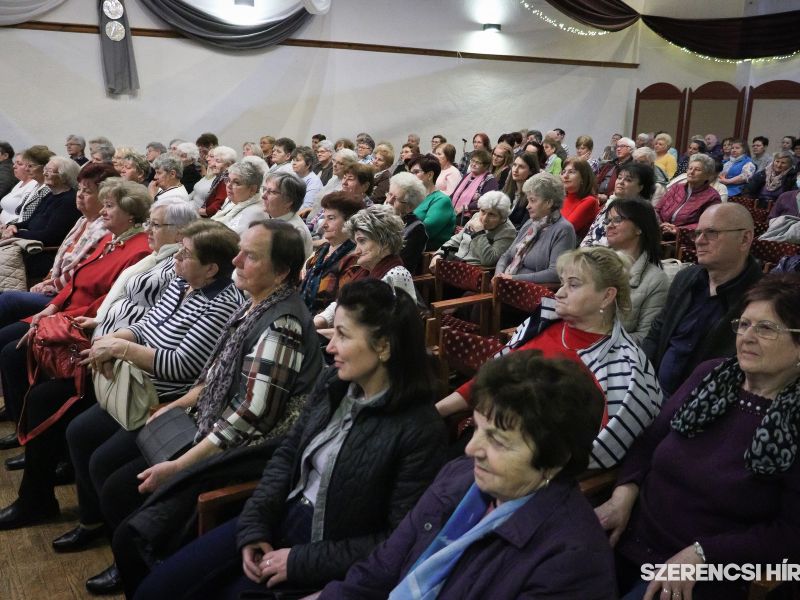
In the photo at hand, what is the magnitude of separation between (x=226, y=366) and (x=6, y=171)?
571 cm

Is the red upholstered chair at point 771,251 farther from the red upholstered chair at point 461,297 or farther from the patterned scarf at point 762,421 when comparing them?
the patterned scarf at point 762,421

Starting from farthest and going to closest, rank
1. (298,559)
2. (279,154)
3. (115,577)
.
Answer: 1. (279,154)
2. (115,577)
3. (298,559)

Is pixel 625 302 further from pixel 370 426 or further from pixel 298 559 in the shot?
pixel 298 559

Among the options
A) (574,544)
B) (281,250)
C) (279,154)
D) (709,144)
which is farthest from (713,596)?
(709,144)

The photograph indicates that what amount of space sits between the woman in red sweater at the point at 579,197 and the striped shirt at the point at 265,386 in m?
2.82

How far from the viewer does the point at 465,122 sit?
11.7 m

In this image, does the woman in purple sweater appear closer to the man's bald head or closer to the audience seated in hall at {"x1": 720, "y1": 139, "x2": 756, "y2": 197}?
the man's bald head

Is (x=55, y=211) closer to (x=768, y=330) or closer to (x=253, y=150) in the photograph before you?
(x=768, y=330)

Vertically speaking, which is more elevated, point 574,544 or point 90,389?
point 574,544

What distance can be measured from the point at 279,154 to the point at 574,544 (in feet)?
23.5

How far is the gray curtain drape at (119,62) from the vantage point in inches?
349

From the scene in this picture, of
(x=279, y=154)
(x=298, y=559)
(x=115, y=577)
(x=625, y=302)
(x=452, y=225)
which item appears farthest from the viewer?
(x=279, y=154)

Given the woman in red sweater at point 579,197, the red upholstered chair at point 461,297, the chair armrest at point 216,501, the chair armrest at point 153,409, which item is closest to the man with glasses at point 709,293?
the red upholstered chair at point 461,297

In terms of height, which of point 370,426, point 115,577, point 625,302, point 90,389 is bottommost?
point 115,577
